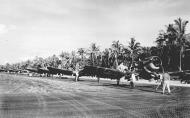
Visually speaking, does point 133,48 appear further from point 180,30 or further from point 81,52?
point 81,52

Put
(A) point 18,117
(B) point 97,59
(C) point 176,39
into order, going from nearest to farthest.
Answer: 1. (A) point 18,117
2. (C) point 176,39
3. (B) point 97,59

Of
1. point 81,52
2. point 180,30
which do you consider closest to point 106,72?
point 180,30

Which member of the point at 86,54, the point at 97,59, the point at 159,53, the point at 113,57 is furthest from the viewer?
the point at 86,54

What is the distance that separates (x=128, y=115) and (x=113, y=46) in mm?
95875

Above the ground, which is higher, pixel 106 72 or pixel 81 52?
pixel 81 52

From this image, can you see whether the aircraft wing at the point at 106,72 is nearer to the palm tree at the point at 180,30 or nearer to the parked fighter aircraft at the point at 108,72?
the parked fighter aircraft at the point at 108,72

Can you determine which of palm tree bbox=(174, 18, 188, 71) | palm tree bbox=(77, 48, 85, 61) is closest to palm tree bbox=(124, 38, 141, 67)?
palm tree bbox=(174, 18, 188, 71)

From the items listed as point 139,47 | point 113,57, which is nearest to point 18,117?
point 139,47

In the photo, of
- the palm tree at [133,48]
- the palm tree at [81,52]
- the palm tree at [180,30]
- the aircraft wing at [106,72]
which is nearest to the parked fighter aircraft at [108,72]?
the aircraft wing at [106,72]

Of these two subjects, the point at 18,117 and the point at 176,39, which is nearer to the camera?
the point at 18,117

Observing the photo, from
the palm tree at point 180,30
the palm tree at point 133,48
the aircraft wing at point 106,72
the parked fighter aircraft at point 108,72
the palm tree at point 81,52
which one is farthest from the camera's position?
the palm tree at point 81,52

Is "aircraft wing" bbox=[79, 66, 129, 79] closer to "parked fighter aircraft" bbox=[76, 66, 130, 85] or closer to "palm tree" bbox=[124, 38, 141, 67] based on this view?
"parked fighter aircraft" bbox=[76, 66, 130, 85]

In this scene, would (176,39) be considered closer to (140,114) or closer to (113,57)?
(113,57)

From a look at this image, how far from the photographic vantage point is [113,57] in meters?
102
